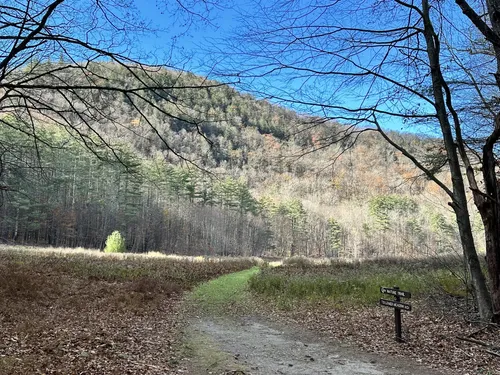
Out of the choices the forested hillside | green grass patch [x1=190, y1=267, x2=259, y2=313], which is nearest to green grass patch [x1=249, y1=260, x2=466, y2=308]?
green grass patch [x1=190, y1=267, x2=259, y2=313]

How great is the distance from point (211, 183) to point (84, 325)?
465 centimetres

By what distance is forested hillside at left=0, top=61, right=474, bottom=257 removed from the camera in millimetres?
4861

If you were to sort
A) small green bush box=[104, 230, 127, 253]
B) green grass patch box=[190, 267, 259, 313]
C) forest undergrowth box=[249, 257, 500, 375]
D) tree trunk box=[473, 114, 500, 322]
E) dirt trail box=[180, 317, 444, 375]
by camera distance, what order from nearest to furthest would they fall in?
1. dirt trail box=[180, 317, 444, 375]
2. forest undergrowth box=[249, 257, 500, 375]
3. tree trunk box=[473, 114, 500, 322]
4. green grass patch box=[190, 267, 259, 313]
5. small green bush box=[104, 230, 127, 253]

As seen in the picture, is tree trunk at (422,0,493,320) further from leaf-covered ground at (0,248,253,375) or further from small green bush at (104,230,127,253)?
small green bush at (104,230,127,253)

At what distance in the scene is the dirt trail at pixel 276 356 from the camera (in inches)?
226

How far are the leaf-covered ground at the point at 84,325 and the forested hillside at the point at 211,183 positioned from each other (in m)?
2.69

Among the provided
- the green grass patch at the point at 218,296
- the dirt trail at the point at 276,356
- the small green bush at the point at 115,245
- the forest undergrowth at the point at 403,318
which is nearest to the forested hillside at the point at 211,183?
the forest undergrowth at the point at 403,318

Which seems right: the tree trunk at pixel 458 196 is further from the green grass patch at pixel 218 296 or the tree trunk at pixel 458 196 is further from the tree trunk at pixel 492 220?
the green grass patch at pixel 218 296

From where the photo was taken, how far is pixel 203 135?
14.7 feet

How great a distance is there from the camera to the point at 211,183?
5.89 m

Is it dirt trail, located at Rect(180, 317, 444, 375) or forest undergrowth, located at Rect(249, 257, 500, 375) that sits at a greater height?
forest undergrowth, located at Rect(249, 257, 500, 375)

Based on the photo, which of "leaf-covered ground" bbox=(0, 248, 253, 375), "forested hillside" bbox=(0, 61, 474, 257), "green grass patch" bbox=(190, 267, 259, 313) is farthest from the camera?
"green grass patch" bbox=(190, 267, 259, 313)

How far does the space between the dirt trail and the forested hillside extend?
302 cm

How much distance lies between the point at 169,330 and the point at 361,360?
14.1 feet
